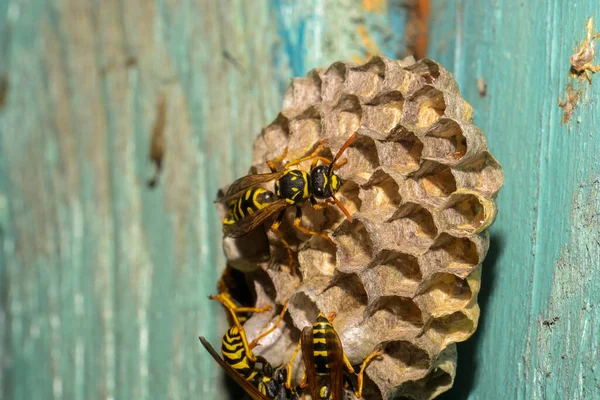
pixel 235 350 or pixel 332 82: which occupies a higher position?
pixel 332 82

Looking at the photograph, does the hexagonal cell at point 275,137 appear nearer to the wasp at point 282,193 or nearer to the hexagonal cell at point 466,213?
the wasp at point 282,193

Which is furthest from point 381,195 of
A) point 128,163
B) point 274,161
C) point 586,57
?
point 128,163

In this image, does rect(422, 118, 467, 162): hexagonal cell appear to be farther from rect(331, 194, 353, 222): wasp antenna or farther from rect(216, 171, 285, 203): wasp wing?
rect(216, 171, 285, 203): wasp wing

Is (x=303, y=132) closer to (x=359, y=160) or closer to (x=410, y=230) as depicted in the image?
(x=359, y=160)

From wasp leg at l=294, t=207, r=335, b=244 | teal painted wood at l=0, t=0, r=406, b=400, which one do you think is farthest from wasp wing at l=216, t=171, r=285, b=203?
teal painted wood at l=0, t=0, r=406, b=400

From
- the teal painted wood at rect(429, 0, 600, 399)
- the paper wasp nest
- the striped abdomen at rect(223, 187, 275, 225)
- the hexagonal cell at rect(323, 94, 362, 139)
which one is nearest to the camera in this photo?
the teal painted wood at rect(429, 0, 600, 399)

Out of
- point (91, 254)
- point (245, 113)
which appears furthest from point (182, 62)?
point (91, 254)
